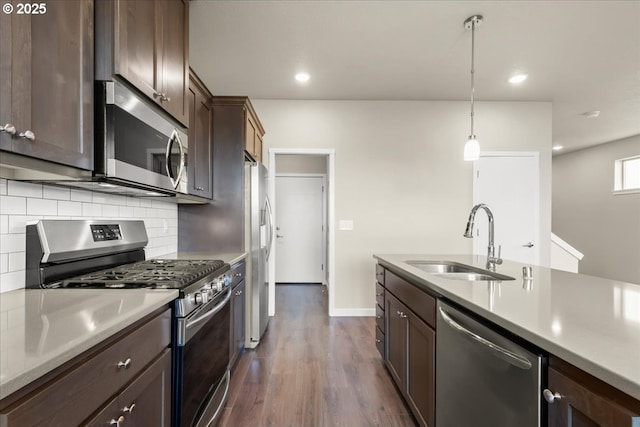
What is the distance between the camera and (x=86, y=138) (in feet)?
3.59

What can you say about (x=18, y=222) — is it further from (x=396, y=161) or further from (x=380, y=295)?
(x=396, y=161)

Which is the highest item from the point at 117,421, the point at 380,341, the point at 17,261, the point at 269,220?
the point at 269,220

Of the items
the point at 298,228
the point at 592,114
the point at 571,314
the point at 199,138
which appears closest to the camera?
the point at 571,314

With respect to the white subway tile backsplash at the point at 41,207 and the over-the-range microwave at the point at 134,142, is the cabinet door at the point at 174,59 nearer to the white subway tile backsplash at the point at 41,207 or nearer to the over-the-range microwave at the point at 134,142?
the over-the-range microwave at the point at 134,142

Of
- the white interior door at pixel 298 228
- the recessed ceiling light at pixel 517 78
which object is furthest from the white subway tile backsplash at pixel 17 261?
the white interior door at pixel 298 228

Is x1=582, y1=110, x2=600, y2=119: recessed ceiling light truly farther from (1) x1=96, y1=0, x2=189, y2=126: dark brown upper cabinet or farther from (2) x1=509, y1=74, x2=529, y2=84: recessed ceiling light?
(1) x1=96, y1=0, x2=189, y2=126: dark brown upper cabinet

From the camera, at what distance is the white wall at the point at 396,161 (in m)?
3.78

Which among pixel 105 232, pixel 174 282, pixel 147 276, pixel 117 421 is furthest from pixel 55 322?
pixel 105 232

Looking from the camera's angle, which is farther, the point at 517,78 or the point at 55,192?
the point at 517,78

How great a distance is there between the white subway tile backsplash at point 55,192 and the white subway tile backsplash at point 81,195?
0.10ft

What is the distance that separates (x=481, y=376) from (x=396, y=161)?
10.0 feet

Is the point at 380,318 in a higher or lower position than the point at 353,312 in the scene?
higher

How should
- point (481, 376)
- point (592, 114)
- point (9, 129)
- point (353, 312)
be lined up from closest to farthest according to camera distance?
1. point (9, 129)
2. point (481, 376)
3. point (353, 312)
4. point (592, 114)

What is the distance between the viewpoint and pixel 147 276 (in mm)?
1383
